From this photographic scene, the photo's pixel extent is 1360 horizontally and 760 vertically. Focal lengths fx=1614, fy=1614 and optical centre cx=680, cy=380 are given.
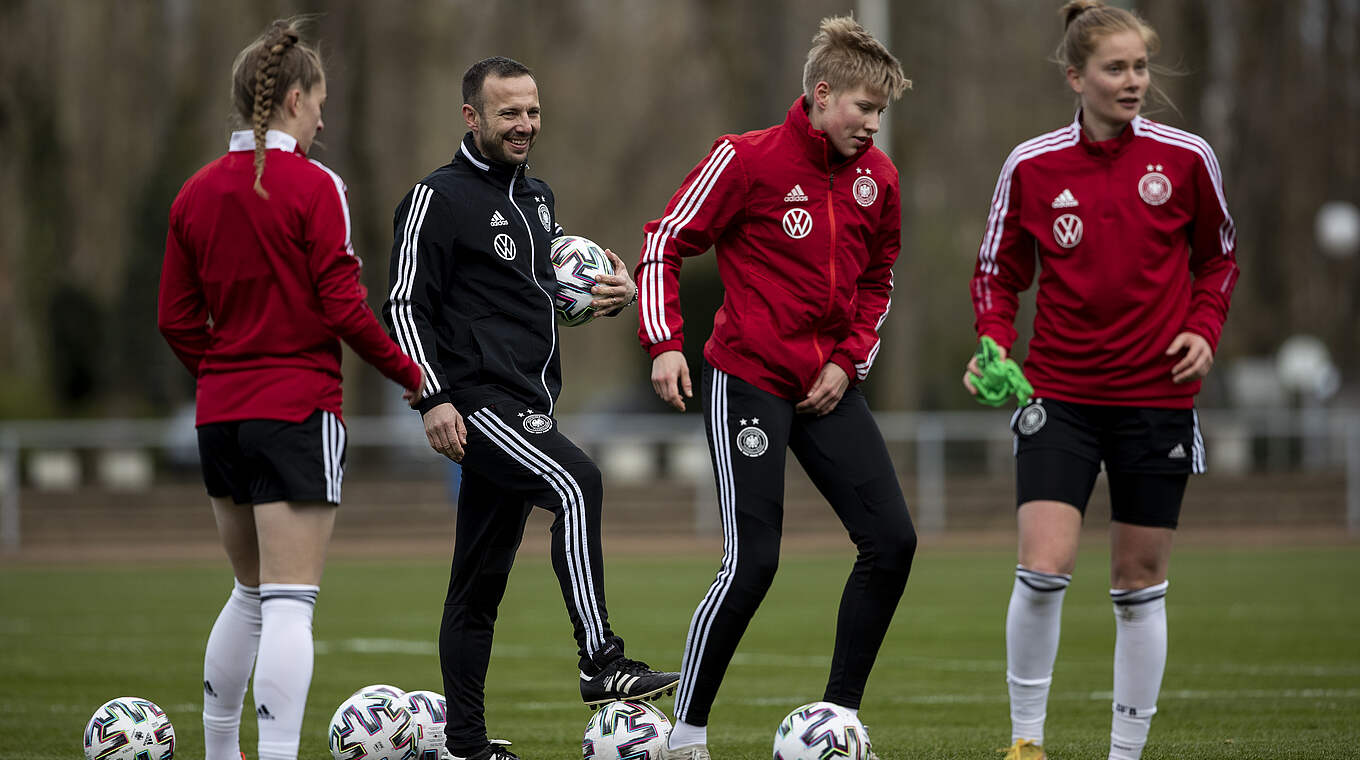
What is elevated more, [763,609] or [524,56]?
[524,56]

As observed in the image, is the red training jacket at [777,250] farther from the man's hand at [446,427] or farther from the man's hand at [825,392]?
the man's hand at [446,427]

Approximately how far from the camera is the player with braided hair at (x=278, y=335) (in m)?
4.62

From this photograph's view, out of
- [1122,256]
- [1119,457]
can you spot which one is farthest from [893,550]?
[1122,256]

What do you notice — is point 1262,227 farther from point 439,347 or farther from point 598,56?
point 439,347

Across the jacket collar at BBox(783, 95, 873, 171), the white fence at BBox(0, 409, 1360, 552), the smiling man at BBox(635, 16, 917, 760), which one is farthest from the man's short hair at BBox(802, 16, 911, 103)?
the white fence at BBox(0, 409, 1360, 552)

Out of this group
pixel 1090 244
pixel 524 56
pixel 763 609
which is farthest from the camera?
pixel 524 56

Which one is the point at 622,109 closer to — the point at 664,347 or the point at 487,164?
the point at 487,164

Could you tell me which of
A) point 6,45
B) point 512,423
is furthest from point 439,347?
point 6,45

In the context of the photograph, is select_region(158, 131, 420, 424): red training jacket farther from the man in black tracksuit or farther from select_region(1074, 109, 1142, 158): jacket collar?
select_region(1074, 109, 1142, 158): jacket collar

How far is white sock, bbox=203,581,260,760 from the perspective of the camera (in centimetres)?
498

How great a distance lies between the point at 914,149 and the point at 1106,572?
30.7 feet

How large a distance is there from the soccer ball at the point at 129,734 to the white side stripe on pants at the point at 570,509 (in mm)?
1522

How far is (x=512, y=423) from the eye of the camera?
17.5 feet

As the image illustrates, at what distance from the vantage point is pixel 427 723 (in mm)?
5625
